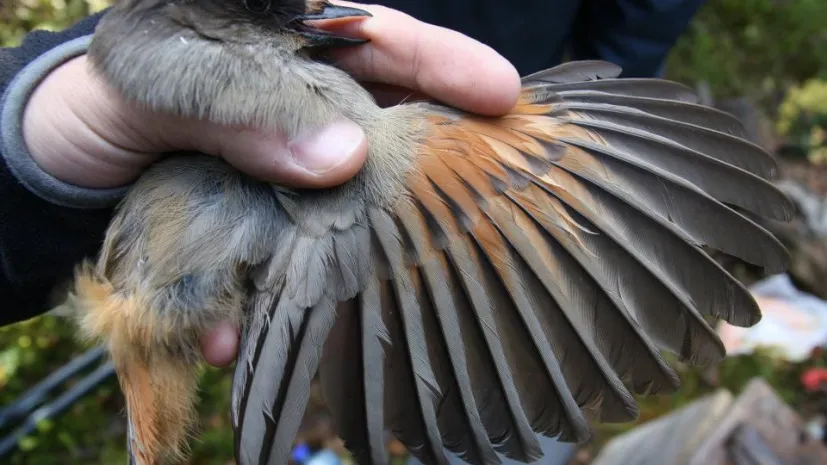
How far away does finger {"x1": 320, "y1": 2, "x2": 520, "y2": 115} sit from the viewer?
1.90 metres

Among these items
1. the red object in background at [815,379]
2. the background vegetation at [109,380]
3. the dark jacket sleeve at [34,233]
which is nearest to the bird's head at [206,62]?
the dark jacket sleeve at [34,233]

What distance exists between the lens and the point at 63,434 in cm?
396

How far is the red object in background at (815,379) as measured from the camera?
14.5 ft

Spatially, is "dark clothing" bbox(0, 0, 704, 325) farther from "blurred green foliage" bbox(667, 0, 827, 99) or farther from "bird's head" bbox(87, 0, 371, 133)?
"blurred green foliage" bbox(667, 0, 827, 99)

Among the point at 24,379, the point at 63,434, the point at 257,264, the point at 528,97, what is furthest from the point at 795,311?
the point at 24,379

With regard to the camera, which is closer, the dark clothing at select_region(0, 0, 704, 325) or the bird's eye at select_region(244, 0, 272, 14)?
the bird's eye at select_region(244, 0, 272, 14)

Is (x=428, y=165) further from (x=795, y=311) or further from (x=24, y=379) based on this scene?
(x=795, y=311)

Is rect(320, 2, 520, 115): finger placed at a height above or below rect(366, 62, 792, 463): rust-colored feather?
above

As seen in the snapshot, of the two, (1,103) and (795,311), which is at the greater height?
(1,103)

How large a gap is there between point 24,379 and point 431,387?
3.61 meters

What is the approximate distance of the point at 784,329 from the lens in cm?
482

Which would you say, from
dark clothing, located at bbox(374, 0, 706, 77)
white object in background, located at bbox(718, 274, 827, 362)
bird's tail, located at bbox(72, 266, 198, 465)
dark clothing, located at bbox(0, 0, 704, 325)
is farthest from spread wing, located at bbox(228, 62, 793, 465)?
white object in background, located at bbox(718, 274, 827, 362)

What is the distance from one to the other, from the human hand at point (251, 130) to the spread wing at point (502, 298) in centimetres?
13

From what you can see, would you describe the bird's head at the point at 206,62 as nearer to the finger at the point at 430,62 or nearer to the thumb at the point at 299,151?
the thumb at the point at 299,151
